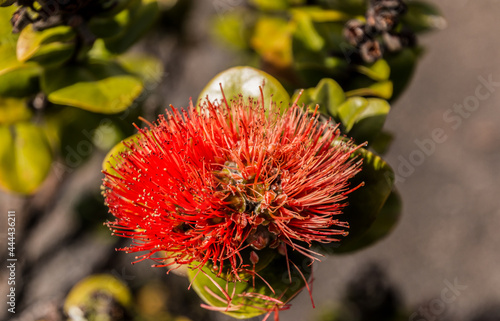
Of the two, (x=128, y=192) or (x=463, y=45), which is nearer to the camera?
(x=128, y=192)

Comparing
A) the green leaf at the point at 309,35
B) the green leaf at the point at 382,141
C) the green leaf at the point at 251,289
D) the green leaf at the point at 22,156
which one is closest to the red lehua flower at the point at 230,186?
the green leaf at the point at 251,289

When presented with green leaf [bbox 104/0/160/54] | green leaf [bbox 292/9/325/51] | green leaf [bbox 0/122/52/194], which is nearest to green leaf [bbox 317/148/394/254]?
green leaf [bbox 292/9/325/51]

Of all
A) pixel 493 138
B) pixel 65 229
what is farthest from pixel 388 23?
pixel 65 229

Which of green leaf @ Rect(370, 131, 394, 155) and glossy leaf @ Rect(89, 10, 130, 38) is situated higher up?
glossy leaf @ Rect(89, 10, 130, 38)

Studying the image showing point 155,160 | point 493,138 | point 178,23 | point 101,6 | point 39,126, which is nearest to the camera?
point 155,160

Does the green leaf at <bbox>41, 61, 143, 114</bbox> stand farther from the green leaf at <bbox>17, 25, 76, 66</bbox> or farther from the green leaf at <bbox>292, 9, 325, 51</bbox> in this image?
the green leaf at <bbox>292, 9, 325, 51</bbox>

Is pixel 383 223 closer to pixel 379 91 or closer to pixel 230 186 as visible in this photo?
pixel 379 91

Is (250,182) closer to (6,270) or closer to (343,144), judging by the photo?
(343,144)
